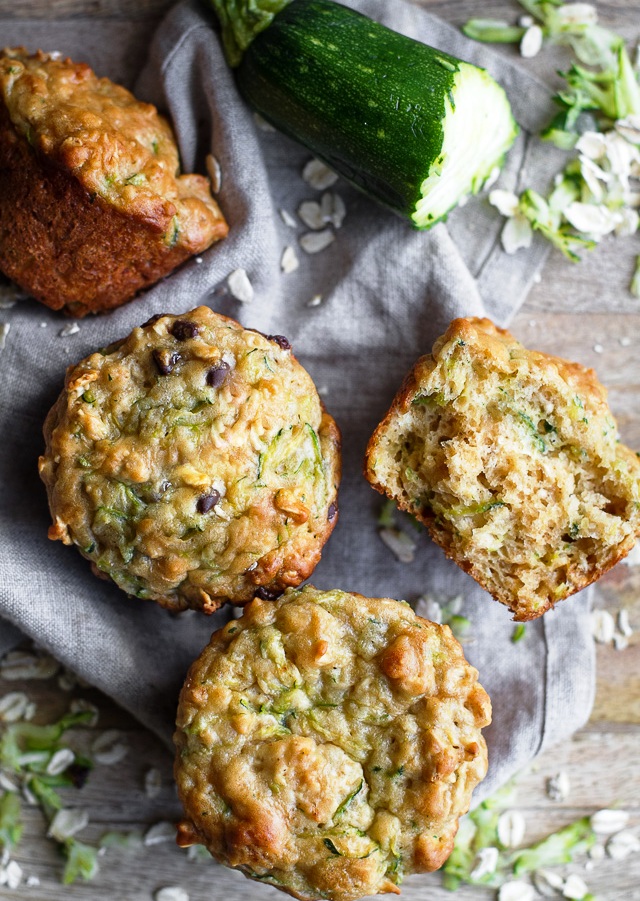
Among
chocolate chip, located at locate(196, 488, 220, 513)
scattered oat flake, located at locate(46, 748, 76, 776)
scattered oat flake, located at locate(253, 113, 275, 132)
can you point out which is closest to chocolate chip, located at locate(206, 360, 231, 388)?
chocolate chip, located at locate(196, 488, 220, 513)

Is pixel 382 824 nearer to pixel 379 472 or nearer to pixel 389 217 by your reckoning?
pixel 379 472

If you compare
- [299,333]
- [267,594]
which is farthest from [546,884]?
[299,333]

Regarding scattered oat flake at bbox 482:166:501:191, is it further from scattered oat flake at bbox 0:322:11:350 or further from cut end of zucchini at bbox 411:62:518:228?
scattered oat flake at bbox 0:322:11:350

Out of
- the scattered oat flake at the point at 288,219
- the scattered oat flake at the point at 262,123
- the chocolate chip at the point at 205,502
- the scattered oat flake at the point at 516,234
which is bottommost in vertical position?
the chocolate chip at the point at 205,502

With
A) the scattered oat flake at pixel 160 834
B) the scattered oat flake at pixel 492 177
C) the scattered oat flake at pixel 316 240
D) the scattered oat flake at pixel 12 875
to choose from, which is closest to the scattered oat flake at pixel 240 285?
the scattered oat flake at pixel 316 240

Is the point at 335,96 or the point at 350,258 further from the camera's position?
the point at 350,258

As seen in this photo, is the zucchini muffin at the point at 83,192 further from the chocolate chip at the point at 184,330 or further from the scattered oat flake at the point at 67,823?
the scattered oat flake at the point at 67,823

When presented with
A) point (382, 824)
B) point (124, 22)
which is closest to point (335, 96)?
point (124, 22)
